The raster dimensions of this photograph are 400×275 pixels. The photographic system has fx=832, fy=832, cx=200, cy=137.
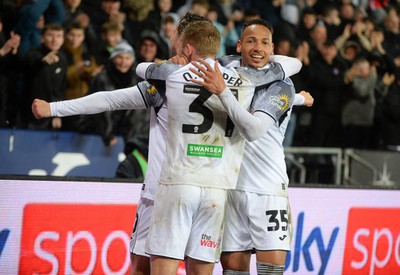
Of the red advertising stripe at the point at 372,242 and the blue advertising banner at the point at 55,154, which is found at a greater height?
the blue advertising banner at the point at 55,154

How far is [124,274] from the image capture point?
7242mm

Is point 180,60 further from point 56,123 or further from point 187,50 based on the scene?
point 56,123

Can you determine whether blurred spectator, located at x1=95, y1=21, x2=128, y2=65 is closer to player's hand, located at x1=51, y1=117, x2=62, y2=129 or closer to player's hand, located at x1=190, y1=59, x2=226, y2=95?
player's hand, located at x1=51, y1=117, x2=62, y2=129

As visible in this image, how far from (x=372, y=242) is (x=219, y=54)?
3.67 meters

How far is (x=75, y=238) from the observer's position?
6.93m

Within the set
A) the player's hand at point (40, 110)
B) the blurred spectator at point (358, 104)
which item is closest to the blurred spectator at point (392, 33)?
the blurred spectator at point (358, 104)

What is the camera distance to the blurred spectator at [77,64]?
9.47 metres

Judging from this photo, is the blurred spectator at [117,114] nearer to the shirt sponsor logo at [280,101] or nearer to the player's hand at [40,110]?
the player's hand at [40,110]

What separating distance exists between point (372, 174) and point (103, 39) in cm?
407

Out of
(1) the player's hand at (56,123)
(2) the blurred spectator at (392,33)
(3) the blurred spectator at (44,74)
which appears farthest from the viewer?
(2) the blurred spectator at (392,33)

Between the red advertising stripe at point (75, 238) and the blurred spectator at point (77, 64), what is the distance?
2528 millimetres

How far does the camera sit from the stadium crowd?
29.7ft

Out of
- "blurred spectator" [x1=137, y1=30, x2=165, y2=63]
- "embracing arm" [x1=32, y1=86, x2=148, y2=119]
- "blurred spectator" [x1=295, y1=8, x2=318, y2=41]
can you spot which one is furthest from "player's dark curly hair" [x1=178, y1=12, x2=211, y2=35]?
"blurred spectator" [x1=295, y1=8, x2=318, y2=41]

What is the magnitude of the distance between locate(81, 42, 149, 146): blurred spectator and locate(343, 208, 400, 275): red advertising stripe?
2.69 meters
